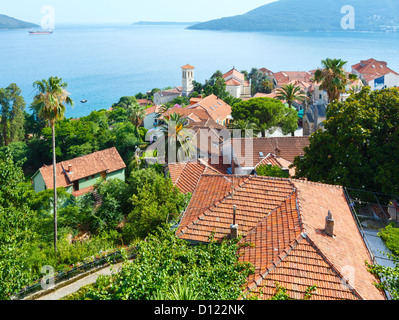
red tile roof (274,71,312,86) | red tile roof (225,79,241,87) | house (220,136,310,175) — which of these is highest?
red tile roof (274,71,312,86)

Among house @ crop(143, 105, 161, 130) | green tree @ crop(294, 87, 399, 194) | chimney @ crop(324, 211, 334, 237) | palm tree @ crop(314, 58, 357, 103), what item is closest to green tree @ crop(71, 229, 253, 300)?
chimney @ crop(324, 211, 334, 237)

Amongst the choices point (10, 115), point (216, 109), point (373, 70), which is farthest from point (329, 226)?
point (373, 70)

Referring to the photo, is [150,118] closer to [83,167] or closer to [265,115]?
[265,115]

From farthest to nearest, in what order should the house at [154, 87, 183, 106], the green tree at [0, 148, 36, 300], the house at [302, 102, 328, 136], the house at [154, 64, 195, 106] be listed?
1. the house at [154, 87, 183, 106]
2. the house at [154, 64, 195, 106]
3. the house at [302, 102, 328, 136]
4. the green tree at [0, 148, 36, 300]

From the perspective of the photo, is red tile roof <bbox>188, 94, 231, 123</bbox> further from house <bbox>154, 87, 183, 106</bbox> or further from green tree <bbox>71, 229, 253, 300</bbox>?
green tree <bbox>71, 229, 253, 300</bbox>

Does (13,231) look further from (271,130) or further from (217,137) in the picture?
(271,130)

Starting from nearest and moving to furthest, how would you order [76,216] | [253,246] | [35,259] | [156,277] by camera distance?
1. [156,277]
2. [253,246]
3. [35,259]
4. [76,216]

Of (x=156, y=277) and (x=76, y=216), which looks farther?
(x=76, y=216)
